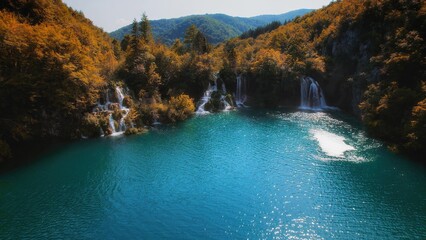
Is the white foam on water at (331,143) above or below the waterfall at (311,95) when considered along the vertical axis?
below

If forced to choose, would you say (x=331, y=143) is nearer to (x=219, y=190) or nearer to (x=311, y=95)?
(x=219, y=190)

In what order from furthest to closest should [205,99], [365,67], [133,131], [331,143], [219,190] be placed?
[205,99] → [365,67] → [133,131] → [331,143] → [219,190]

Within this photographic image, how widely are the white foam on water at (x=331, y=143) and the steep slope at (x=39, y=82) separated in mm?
38242

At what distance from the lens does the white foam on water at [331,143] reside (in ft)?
133

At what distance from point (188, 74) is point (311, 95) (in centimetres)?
2941

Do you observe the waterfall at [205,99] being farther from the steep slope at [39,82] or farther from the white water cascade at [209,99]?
the steep slope at [39,82]

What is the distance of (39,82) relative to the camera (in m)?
44.3

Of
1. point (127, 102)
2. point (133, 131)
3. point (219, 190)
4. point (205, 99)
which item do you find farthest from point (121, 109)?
point (219, 190)

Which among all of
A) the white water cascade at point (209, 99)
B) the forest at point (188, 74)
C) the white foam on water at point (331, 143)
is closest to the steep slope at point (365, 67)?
the forest at point (188, 74)

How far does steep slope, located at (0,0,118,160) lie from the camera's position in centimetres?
4222

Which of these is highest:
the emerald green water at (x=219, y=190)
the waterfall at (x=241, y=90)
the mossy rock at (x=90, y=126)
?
the waterfall at (x=241, y=90)

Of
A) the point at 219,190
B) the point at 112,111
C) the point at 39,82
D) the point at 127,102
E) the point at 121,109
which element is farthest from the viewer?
the point at 127,102

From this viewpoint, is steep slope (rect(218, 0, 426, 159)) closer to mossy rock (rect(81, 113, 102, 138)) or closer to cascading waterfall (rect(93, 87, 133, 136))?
cascading waterfall (rect(93, 87, 133, 136))

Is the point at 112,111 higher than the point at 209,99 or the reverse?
higher
